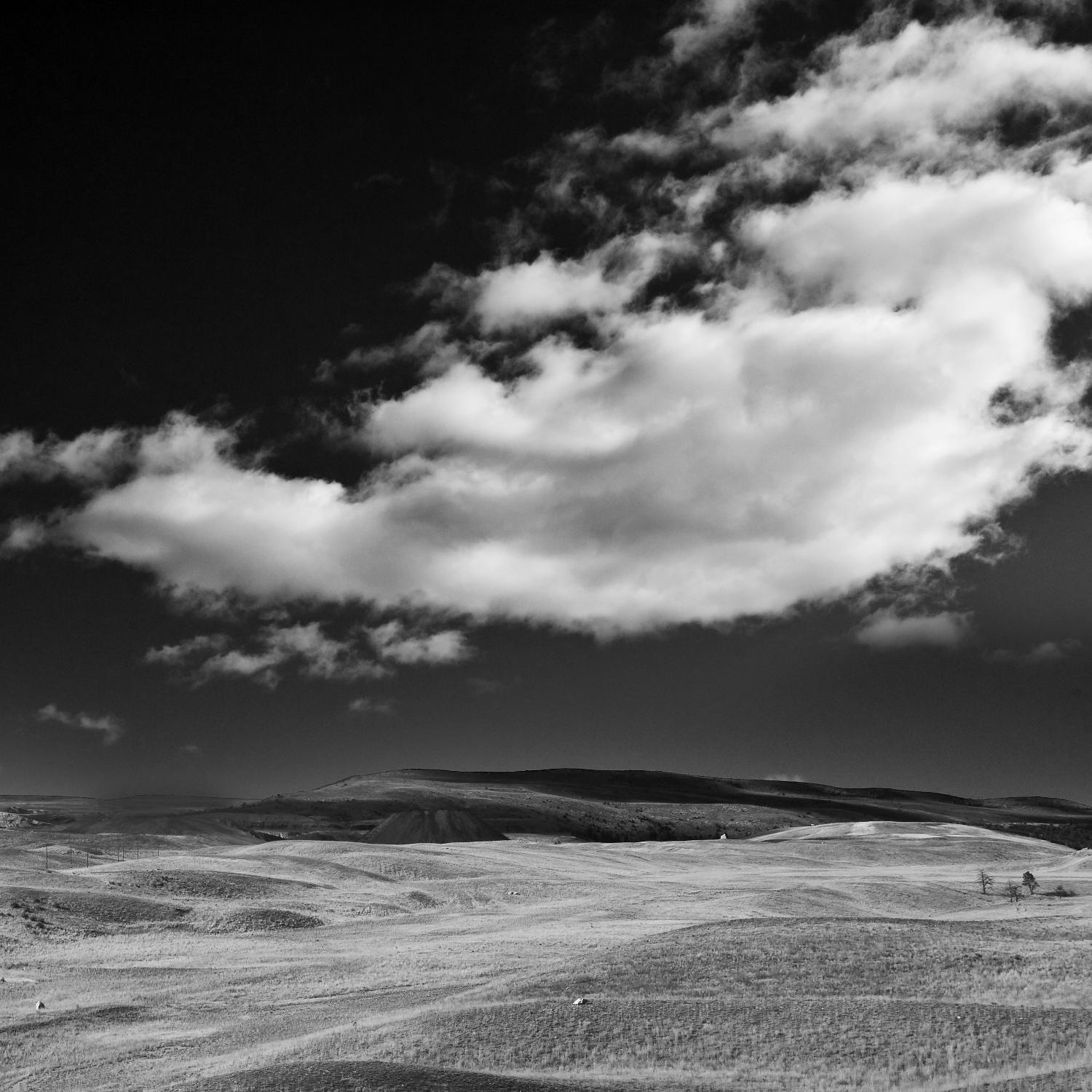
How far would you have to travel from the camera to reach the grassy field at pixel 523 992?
2934cm

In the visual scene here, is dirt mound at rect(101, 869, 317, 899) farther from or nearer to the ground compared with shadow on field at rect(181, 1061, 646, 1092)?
nearer to the ground

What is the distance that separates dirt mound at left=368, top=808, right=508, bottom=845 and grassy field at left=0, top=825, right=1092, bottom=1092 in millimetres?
79106

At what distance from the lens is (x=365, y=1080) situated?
24.4 metres

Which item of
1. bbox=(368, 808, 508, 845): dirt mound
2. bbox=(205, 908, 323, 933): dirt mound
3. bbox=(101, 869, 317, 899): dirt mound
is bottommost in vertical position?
bbox=(368, 808, 508, 845): dirt mound

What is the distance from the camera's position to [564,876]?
96.5 meters

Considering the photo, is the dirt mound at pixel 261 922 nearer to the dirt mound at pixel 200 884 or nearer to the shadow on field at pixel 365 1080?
the dirt mound at pixel 200 884

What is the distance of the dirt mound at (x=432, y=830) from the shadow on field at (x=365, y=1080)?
5070 inches

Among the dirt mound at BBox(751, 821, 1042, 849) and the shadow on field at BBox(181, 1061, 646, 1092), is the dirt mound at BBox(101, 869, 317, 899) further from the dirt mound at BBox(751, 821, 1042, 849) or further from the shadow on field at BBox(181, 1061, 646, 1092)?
the dirt mound at BBox(751, 821, 1042, 849)

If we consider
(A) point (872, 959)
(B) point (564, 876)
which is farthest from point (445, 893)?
(A) point (872, 959)

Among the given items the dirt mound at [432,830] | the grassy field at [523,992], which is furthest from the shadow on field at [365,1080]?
the dirt mound at [432,830]

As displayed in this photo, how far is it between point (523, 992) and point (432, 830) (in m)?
124

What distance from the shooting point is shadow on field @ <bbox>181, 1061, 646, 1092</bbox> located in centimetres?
2411

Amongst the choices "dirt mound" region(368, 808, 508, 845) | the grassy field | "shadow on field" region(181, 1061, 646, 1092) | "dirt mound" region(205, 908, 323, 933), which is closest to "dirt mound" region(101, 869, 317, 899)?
the grassy field

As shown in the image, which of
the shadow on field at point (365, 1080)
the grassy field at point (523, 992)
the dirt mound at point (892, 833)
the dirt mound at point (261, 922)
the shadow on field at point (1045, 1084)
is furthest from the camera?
the dirt mound at point (892, 833)
